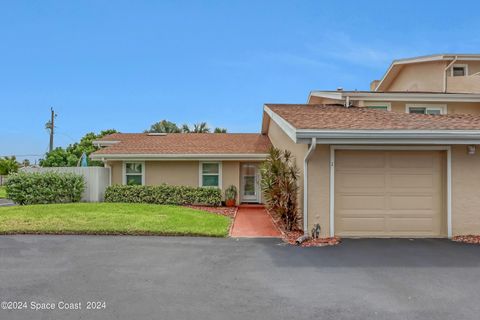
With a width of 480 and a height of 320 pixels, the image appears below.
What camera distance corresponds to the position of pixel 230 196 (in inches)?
622

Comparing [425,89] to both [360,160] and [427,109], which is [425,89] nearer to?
[427,109]

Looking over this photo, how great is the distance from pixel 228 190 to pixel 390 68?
1231 cm

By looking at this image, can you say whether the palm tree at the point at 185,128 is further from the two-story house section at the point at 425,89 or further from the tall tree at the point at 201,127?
the two-story house section at the point at 425,89

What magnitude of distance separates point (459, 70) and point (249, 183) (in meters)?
12.6

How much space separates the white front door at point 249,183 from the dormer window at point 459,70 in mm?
11524

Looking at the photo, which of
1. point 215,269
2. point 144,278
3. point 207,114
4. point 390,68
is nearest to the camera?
point 144,278

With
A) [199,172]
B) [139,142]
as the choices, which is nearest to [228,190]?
[199,172]

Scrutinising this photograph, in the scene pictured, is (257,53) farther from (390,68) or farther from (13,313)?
(13,313)

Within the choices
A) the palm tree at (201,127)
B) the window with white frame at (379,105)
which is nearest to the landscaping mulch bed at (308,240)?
the window with white frame at (379,105)

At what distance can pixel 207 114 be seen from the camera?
126 ft

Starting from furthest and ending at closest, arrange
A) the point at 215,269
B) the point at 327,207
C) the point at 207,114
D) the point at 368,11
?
the point at 207,114 → the point at 368,11 → the point at 327,207 → the point at 215,269

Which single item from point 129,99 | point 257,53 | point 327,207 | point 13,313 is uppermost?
point 257,53

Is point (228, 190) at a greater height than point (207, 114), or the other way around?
point (207, 114)

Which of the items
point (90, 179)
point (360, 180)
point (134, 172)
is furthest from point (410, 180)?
point (90, 179)
